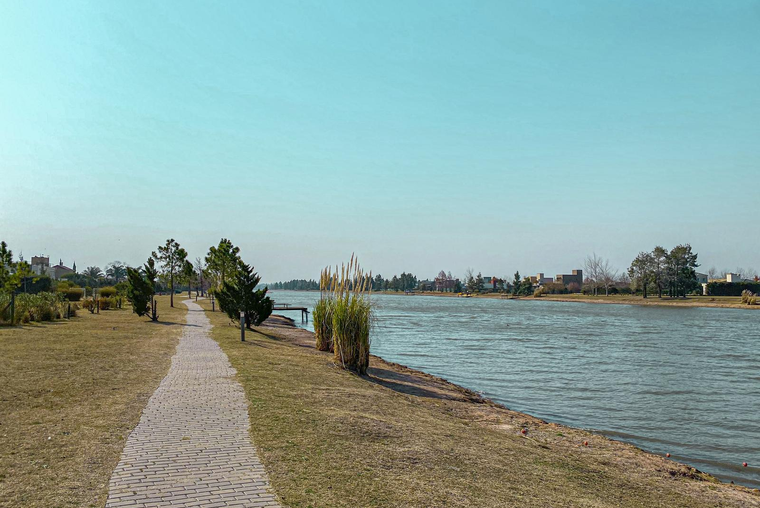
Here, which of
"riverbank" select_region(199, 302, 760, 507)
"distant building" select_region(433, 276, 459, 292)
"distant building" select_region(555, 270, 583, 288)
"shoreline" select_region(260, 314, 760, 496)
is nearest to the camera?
"riverbank" select_region(199, 302, 760, 507)

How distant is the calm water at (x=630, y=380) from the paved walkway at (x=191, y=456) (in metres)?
7.49

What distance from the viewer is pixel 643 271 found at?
92.1 m

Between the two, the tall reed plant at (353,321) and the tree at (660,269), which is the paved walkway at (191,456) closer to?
the tall reed plant at (353,321)

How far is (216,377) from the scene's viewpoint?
11.0 metres

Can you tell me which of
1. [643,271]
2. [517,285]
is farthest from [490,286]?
[643,271]

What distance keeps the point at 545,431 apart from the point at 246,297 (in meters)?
16.0

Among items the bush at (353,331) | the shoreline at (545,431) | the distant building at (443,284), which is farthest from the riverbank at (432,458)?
the distant building at (443,284)

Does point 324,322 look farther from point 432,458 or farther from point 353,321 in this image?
point 432,458

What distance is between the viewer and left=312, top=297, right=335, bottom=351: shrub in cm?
1672

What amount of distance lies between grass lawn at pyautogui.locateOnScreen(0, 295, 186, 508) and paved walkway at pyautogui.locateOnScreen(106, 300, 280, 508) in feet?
0.62

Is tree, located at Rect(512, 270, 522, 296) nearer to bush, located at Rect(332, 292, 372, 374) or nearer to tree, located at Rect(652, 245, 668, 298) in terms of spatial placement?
tree, located at Rect(652, 245, 668, 298)

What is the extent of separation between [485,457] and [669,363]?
17889mm

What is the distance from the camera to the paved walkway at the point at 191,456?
4723mm

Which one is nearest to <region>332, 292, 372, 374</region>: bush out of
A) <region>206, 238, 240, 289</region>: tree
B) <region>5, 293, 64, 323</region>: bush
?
<region>5, 293, 64, 323</region>: bush
